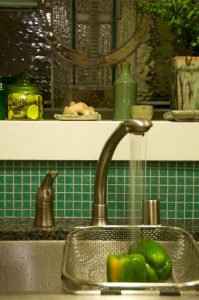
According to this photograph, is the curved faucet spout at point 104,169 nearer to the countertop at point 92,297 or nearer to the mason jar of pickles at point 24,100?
the mason jar of pickles at point 24,100

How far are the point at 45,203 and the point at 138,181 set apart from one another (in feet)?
0.95

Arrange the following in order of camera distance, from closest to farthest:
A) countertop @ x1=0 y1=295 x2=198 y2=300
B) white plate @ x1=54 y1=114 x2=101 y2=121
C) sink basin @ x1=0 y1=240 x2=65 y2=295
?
1. countertop @ x1=0 y1=295 x2=198 y2=300
2. sink basin @ x1=0 y1=240 x2=65 y2=295
3. white plate @ x1=54 y1=114 x2=101 y2=121

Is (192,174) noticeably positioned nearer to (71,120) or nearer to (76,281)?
(71,120)

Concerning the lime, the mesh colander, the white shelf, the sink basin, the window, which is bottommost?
the sink basin

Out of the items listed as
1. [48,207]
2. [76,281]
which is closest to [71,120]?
[48,207]

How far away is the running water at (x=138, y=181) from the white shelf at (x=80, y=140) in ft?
0.19

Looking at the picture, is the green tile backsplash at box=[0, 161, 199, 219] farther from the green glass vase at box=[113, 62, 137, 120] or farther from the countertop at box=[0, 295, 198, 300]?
the countertop at box=[0, 295, 198, 300]

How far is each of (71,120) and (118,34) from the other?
0.35 metres

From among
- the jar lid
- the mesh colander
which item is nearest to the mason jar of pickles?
the jar lid

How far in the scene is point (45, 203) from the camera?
166cm

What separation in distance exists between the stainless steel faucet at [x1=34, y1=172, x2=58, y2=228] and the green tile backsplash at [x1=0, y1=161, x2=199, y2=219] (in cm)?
9

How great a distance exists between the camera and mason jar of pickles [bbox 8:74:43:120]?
1.68 metres

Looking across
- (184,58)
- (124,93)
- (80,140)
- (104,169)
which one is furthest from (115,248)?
(184,58)

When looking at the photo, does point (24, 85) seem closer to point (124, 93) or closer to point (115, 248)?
point (124, 93)
